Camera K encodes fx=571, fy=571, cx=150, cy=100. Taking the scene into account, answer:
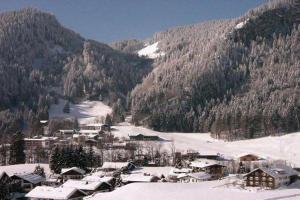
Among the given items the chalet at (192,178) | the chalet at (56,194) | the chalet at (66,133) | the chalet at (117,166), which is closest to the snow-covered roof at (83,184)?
the chalet at (56,194)

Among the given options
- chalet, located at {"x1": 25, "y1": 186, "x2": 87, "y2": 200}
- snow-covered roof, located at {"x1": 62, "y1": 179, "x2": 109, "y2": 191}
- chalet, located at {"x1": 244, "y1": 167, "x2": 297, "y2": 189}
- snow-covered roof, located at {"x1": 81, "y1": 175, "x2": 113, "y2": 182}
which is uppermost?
chalet, located at {"x1": 244, "y1": 167, "x2": 297, "y2": 189}

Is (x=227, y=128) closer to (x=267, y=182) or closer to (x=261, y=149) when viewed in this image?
(x=261, y=149)

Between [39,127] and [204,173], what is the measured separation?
97.1m

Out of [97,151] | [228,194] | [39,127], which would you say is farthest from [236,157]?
[39,127]

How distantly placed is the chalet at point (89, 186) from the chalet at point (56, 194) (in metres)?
1.69

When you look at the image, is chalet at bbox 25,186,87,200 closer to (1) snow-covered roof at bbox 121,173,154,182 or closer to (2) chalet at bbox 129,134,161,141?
(1) snow-covered roof at bbox 121,173,154,182

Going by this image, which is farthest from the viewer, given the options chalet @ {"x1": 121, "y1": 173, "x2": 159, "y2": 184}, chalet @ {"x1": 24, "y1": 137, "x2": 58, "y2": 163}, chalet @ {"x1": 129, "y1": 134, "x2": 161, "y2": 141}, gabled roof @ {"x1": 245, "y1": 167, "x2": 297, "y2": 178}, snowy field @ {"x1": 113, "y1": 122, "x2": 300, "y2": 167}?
chalet @ {"x1": 129, "y1": 134, "x2": 161, "y2": 141}

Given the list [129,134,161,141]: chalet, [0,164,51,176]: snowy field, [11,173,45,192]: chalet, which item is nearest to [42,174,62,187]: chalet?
[11,173,45,192]: chalet

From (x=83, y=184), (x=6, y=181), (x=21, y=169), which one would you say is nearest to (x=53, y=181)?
(x=83, y=184)

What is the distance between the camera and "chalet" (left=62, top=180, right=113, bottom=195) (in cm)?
8831

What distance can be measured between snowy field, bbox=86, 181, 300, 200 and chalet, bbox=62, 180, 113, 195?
360 centimetres

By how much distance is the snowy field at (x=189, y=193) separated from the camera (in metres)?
77.5

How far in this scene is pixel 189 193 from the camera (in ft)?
263

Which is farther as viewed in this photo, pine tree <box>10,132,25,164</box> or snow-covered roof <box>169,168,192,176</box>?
pine tree <box>10,132,25,164</box>
